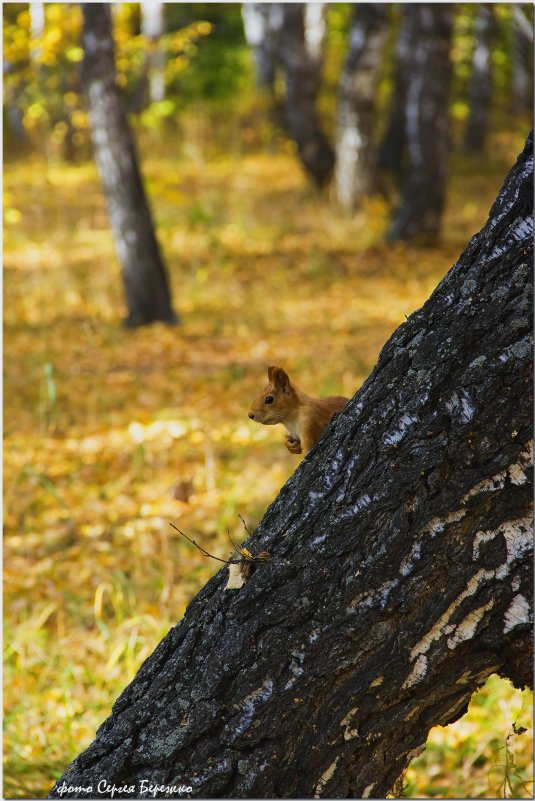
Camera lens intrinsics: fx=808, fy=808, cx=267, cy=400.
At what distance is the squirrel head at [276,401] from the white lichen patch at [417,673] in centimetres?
69

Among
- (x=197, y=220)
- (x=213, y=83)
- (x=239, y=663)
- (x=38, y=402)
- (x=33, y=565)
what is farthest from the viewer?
(x=213, y=83)

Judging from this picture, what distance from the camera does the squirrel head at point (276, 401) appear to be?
81.6 inches

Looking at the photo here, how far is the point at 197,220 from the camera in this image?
11844 millimetres

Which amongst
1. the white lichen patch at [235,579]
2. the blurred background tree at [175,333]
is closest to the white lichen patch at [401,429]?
the white lichen patch at [235,579]

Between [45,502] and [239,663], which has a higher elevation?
[45,502]

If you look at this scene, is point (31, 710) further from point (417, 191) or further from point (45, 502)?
point (417, 191)

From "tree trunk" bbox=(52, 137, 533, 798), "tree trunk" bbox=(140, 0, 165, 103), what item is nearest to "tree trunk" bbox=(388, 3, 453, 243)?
"tree trunk" bbox=(140, 0, 165, 103)

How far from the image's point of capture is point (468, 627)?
73.2 inches

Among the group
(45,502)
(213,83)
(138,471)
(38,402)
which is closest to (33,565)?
(45,502)

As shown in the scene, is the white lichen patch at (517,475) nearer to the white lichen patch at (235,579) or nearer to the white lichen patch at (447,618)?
the white lichen patch at (447,618)

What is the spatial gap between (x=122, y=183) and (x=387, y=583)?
7.45m

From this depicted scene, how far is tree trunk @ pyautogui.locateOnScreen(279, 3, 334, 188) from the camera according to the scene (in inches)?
528

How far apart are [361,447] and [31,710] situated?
8.85ft

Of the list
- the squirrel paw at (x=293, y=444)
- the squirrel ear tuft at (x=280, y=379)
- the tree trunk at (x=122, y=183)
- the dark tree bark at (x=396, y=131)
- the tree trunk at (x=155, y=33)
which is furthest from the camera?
the tree trunk at (x=155, y=33)
